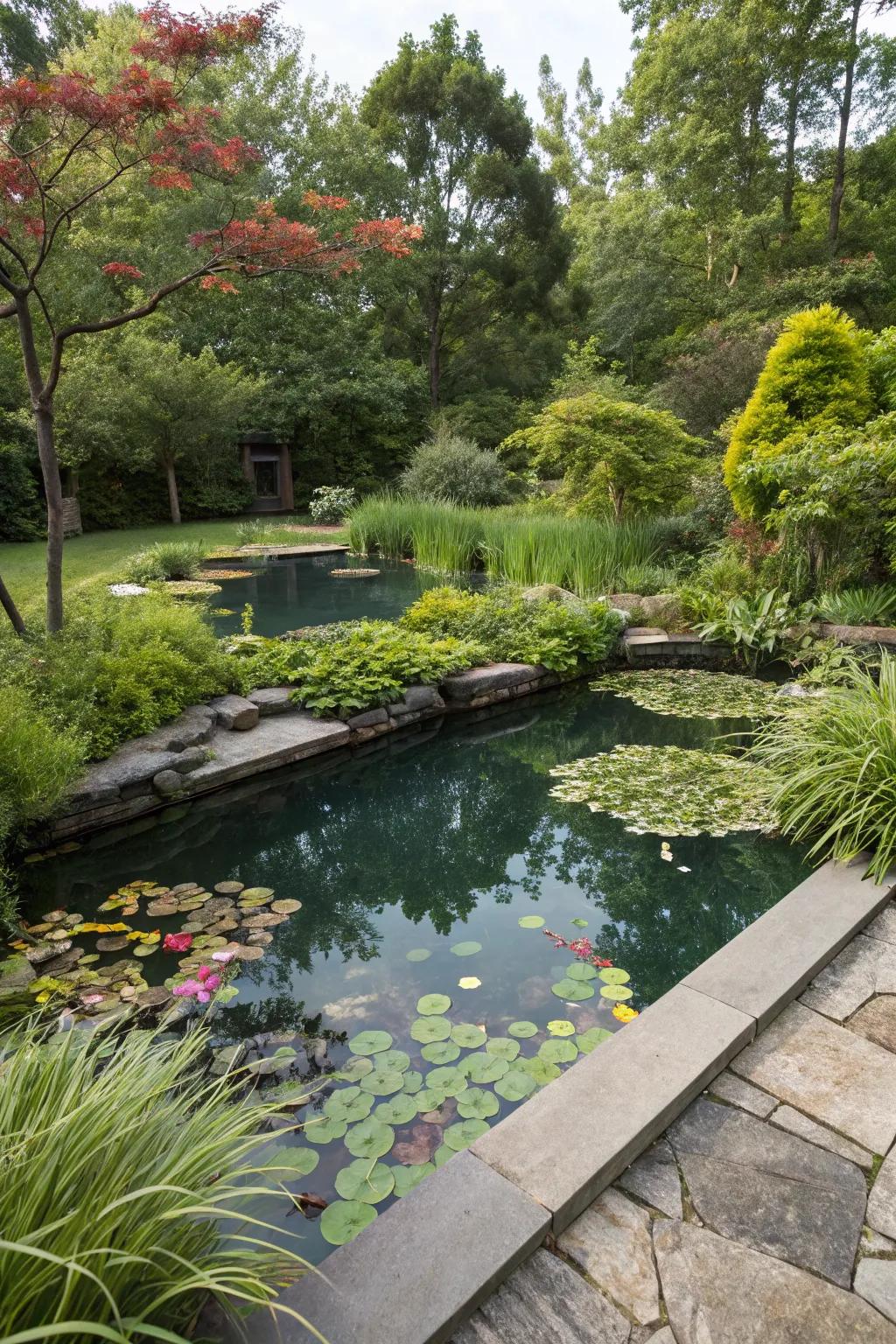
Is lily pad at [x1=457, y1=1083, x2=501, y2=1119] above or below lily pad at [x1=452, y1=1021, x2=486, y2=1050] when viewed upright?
above

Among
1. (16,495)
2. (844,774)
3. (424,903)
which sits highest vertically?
(16,495)

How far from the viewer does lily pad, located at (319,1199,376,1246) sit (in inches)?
58.7

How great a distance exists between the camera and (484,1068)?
1.95 metres

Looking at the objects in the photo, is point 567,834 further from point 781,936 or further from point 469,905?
point 781,936

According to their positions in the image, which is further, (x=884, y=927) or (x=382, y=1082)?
(x=884, y=927)

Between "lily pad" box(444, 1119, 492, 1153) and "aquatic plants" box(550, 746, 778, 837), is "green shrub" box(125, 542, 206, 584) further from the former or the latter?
"lily pad" box(444, 1119, 492, 1153)

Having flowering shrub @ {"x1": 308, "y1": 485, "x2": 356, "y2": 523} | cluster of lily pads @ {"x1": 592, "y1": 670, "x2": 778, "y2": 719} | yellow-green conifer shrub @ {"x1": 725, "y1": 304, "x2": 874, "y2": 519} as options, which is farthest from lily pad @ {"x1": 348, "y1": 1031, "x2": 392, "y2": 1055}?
flowering shrub @ {"x1": 308, "y1": 485, "x2": 356, "y2": 523}

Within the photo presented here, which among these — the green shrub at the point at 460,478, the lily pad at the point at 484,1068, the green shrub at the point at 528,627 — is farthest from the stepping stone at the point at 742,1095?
the green shrub at the point at 460,478

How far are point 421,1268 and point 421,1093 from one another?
0.68 metres

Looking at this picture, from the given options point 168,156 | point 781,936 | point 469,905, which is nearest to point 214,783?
point 469,905

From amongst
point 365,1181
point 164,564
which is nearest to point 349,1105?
point 365,1181

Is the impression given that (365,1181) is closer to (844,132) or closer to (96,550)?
(96,550)

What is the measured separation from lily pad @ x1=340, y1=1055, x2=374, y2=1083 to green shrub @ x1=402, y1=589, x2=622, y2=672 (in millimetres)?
3694

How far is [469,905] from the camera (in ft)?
9.50
